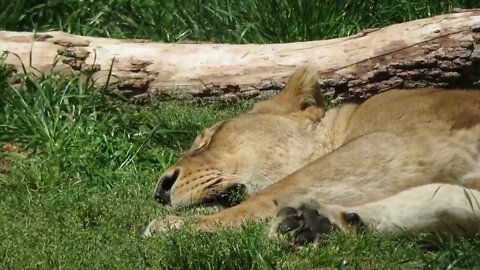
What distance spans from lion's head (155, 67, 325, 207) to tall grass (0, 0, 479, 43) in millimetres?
2937

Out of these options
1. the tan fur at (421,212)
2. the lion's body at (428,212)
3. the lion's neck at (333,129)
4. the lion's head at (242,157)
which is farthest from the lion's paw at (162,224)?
the lion's neck at (333,129)

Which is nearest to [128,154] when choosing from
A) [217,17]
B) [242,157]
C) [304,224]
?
[242,157]

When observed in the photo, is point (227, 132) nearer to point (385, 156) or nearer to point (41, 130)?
point (385, 156)

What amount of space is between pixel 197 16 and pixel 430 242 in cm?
526

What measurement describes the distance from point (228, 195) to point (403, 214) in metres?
1.13

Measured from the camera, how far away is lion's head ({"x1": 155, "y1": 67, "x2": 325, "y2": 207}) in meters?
6.36

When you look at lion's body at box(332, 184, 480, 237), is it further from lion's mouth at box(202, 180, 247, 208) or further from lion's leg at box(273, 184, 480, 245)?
lion's mouth at box(202, 180, 247, 208)

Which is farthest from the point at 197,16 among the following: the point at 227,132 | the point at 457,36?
the point at 227,132

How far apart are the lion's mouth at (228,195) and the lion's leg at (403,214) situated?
0.89 m

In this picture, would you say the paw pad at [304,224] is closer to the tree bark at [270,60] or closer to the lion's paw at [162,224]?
the lion's paw at [162,224]

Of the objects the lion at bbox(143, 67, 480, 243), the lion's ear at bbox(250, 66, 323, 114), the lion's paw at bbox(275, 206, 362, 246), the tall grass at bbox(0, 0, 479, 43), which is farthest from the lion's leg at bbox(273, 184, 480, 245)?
the tall grass at bbox(0, 0, 479, 43)

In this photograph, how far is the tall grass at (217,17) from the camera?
975cm

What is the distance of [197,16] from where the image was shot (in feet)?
33.6

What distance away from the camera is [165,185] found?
648 cm
